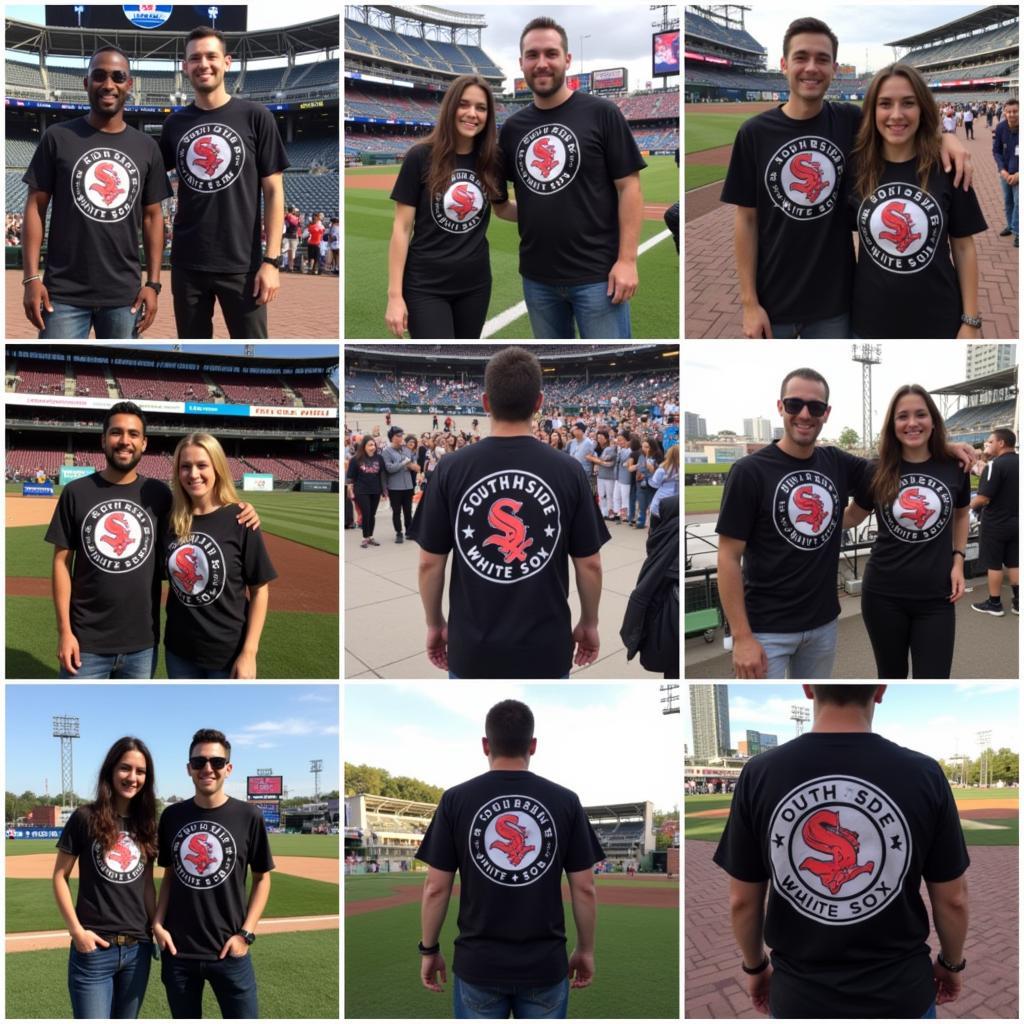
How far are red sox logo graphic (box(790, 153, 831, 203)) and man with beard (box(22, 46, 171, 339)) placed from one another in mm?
3427

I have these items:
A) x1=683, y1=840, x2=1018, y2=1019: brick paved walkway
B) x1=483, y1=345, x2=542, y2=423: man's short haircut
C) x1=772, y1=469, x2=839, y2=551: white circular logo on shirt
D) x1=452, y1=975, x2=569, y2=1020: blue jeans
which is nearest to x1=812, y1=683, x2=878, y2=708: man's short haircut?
x1=772, y1=469, x2=839, y2=551: white circular logo on shirt

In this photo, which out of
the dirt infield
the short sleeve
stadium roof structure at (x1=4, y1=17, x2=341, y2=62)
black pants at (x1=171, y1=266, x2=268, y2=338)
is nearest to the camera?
the short sleeve

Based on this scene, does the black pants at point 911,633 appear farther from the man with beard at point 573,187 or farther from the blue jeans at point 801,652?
the man with beard at point 573,187

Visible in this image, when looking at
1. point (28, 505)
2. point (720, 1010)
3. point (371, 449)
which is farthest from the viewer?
point (28, 505)

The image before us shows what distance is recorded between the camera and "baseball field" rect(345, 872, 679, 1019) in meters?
5.46

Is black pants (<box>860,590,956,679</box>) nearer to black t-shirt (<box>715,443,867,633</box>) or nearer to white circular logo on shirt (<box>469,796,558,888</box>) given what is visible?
black t-shirt (<box>715,443,867,633</box>)

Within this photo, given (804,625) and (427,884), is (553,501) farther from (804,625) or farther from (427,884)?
(427,884)

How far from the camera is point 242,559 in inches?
154

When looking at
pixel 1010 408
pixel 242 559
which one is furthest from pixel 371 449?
pixel 1010 408

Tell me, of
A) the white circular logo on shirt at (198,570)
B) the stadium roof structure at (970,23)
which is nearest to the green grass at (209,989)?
the white circular logo on shirt at (198,570)

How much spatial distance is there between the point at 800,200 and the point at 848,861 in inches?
120

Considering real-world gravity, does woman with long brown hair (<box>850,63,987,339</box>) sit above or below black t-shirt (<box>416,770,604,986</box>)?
above

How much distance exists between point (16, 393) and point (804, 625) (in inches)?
791

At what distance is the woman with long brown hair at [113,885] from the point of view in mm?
3709
